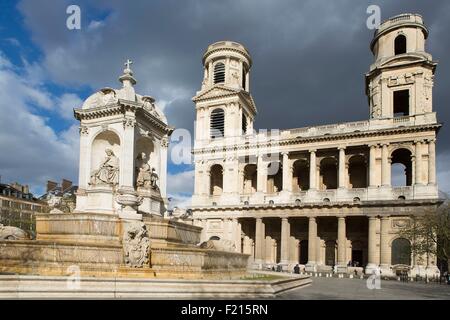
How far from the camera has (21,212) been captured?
68812 mm

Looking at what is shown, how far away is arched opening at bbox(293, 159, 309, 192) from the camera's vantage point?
162ft

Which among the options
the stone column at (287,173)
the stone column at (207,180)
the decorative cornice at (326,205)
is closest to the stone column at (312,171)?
the decorative cornice at (326,205)

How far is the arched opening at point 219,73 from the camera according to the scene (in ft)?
173

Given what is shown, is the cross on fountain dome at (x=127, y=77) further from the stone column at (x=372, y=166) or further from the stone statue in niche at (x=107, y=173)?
the stone column at (x=372, y=166)

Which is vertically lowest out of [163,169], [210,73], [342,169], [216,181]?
[216,181]

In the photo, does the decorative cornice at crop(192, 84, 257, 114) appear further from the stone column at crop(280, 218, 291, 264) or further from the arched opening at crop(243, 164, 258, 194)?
the stone column at crop(280, 218, 291, 264)

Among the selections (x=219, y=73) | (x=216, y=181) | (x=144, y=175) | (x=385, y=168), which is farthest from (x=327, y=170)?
(x=144, y=175)

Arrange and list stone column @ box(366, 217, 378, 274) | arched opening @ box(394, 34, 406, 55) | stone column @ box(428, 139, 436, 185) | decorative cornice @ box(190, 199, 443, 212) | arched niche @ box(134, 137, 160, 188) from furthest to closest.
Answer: arched opening @ box(394, 34, 406, 55) < stone column @ box(366, 217, 378, 274) < stone column @ box(428, 139, 436, 185) < decorative cornice @ box(190, 199, 443, 212) < arched niche @ box(134, 137, 160, 188)

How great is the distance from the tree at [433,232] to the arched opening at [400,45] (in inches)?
→ 801

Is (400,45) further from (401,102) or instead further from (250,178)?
(250,178)

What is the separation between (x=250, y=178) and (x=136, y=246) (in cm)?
3862

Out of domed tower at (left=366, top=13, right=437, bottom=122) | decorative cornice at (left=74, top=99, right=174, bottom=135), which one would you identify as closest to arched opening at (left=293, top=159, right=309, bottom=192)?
domed tower at (left=366, top=13, right=437, bottom=122)

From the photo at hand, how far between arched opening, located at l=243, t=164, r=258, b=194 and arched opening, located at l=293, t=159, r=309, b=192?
5166 mm

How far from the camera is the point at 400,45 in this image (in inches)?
1777
